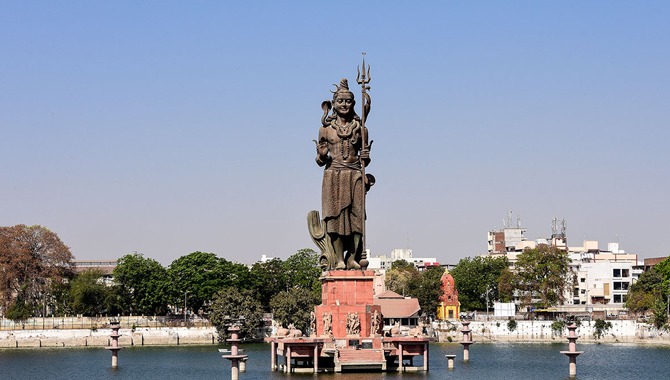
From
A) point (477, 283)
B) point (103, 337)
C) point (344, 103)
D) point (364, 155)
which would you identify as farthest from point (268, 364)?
point (477, 283)

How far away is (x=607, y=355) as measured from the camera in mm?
75562

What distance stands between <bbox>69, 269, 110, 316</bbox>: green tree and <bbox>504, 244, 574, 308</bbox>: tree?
45.6 meters

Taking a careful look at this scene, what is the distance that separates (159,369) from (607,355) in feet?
108

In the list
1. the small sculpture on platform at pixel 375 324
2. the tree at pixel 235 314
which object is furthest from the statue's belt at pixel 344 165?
the tree at pixel 235 314

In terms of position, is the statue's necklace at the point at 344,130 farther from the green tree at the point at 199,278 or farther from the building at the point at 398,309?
the green tree at the point at 199,278

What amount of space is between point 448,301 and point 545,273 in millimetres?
11344

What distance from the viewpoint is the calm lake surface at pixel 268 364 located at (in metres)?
54.3

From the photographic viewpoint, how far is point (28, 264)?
104 meters

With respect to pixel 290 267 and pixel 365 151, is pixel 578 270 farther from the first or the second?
pixel 365 151

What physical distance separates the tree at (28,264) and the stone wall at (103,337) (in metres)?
6.87

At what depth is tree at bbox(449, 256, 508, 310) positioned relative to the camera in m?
130

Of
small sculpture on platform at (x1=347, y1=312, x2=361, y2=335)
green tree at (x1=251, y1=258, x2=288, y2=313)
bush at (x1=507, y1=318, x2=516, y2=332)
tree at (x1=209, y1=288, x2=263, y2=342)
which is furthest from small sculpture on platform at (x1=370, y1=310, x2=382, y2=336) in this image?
green tree at (x1=251, y1=258, x2=288, y2=313)

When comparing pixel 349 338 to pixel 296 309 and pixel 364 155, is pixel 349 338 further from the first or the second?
pixel 296 309

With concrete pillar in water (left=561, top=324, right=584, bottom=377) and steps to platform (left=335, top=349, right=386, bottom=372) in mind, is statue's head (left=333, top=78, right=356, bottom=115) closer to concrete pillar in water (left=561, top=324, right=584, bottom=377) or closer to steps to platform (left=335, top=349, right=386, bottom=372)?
steps to platform (left=335, top=349, right=386, bottom=372)
